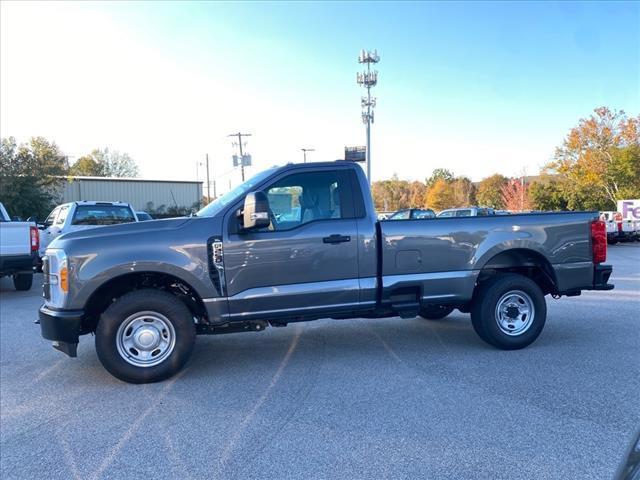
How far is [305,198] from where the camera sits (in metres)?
5.41

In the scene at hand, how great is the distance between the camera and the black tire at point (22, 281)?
1141 cm

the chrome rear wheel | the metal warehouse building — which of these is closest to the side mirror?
the chrome rear wheel

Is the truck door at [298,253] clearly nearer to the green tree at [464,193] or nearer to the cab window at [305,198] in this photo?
the cab window at [305,198]

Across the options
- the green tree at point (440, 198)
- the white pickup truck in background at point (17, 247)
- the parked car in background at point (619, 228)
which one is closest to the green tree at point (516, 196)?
the green tree at point (440, 198)

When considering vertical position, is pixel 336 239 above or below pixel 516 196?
below

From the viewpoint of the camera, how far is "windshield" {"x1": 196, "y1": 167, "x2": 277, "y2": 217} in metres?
5.22

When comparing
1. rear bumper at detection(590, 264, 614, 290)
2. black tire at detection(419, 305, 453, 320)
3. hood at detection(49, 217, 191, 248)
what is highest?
hood at detection(49, 217, 191, 248)

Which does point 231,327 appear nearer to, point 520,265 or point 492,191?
point 520,265

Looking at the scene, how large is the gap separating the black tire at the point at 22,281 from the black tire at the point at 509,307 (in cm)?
999

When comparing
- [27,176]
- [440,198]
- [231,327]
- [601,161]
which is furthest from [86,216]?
[440,198]

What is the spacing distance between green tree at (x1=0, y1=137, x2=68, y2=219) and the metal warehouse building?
5754mm

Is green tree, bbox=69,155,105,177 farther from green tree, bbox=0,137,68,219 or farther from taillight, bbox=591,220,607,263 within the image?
taillight, bbox=591,220,607,263

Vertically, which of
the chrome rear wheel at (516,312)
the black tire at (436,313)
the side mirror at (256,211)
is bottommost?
the black tire at (436,313)

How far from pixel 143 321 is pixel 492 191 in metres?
61.8
